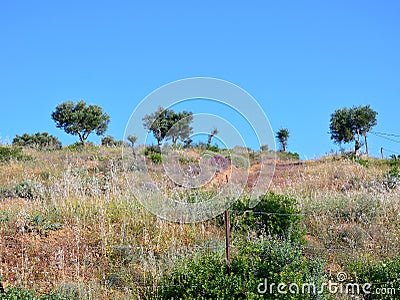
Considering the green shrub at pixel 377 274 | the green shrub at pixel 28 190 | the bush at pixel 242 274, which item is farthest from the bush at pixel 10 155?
the green shrub at pixel 377 274

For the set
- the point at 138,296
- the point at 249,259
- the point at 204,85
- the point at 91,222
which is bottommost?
the point at 138,296

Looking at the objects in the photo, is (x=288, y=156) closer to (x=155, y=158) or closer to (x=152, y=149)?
(x=152, y=149)

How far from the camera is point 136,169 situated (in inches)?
473

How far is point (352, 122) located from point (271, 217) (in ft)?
67.4

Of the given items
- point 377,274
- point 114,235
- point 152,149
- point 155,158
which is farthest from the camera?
point 152,149

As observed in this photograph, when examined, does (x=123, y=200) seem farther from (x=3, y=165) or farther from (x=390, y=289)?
(x=3, y=165)

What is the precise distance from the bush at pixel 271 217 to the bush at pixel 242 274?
4.49 ft

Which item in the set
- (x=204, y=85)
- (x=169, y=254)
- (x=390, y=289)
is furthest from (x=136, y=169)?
(x=390, y=289)

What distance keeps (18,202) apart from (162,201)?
266 cm

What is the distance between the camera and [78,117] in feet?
87.7

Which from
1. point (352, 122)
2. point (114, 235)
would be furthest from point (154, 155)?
point (352, 122)

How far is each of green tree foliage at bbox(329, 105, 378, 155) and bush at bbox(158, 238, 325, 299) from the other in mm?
21753

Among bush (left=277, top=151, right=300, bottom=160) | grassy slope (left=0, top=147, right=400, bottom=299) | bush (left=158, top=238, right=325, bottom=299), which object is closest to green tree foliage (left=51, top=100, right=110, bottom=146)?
bush (left=277, top=151, right=300, bottom=160)

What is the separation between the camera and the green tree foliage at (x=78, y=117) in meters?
26.7
